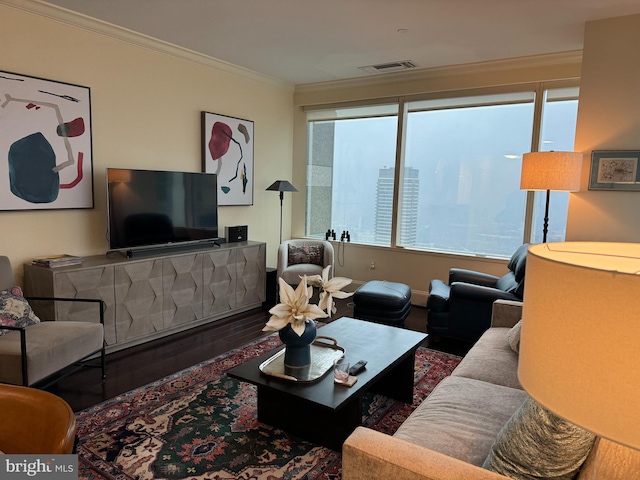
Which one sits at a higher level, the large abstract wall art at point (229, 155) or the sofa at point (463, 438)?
the large abstract wall art at point (229, 155)

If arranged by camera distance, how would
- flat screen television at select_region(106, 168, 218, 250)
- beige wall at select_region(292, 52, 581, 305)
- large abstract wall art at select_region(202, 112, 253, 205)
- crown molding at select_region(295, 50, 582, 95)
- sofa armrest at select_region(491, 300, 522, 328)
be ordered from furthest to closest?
large abstract wall art at select_region(202, 112, 253, 205) → beige wall at select_region(292, 52, 581, 305) → crown molding at select_region(295, 50, 582, 95) → flat screen television at select_region(106, 168, 218, 250) → sofa armrest at select_region(491, 300, 522, 328)

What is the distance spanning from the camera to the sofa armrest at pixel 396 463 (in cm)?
129

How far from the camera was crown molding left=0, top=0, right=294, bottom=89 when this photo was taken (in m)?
3.37

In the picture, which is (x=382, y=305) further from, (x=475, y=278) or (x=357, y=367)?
(x=357, y=367)

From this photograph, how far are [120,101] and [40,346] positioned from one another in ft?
7.90

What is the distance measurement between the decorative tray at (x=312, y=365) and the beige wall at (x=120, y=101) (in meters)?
2.36

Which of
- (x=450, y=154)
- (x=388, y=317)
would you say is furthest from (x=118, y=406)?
(x=450, y=154)

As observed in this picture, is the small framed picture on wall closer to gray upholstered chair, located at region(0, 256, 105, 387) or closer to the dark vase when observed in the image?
the dark vase

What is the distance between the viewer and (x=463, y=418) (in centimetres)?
189

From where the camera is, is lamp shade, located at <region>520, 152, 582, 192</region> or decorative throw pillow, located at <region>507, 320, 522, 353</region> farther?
lamp shade, located at <region>520, 152, 582, 192</region>

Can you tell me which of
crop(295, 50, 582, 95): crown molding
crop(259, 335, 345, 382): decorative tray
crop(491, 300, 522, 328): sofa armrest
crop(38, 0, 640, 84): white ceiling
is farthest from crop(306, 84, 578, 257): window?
crop(259, 335, 345, 382): decorative tray

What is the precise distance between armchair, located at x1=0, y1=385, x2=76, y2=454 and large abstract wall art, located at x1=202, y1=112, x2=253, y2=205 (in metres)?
3.82

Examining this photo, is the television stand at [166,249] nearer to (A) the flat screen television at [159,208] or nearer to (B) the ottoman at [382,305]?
(A) the flat screen television at [159,208]

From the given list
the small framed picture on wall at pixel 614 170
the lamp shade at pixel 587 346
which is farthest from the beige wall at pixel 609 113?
the lamp shade at pixel 587 346
